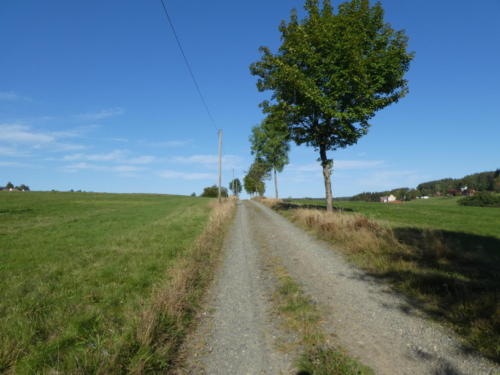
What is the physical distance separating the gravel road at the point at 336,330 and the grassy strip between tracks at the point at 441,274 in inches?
15.5

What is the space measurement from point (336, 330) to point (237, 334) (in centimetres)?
Result: 168

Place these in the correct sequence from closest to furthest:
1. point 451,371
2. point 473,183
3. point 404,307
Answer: point 451,371, point 404,307, point 473,183

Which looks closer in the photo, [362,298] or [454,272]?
[362,298]

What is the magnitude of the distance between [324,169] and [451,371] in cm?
1680

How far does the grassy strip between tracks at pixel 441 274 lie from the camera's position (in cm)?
407

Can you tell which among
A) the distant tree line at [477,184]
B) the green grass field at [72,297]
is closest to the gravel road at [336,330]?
the green grass field at [72,297]

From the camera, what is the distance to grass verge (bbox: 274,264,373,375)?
3195mm

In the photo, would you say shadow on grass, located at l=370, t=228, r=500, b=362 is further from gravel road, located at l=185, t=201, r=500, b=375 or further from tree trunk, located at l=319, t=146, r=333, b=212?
tree trunk, located at l=319, t=146, r=333, b=212

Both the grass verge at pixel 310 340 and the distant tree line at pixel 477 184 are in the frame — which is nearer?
the grass verge at pixel 310 340

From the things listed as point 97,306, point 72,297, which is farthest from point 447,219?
point 72,297

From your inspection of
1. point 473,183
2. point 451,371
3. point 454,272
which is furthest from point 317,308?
point 473,183

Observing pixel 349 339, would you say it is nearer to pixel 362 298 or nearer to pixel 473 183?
pixel 362 298

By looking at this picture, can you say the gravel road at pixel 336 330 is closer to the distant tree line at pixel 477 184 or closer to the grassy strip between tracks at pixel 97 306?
the grassy strip between tracks at pixel 97 306

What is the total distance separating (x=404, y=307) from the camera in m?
4.97
